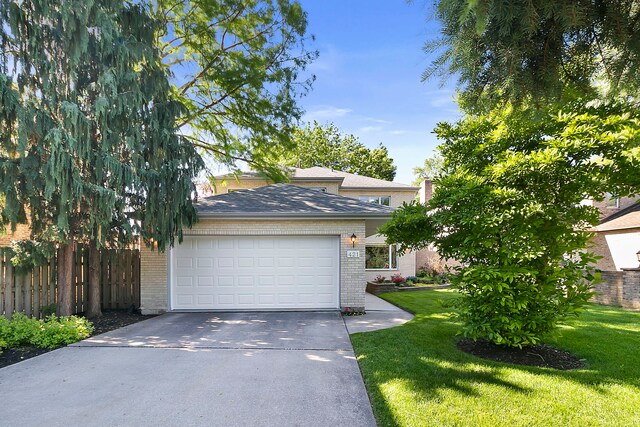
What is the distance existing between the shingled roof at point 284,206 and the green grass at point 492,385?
11.9 ft

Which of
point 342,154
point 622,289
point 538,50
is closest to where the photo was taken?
point 538,50

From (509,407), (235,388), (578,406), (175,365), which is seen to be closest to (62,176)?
(175,365)

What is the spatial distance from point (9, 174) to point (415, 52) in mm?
6883

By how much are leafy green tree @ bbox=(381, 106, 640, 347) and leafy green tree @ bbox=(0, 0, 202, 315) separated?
18.5ft

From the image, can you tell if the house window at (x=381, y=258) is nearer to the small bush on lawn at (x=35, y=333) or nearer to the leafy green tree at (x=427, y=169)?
the small bush on lawn at (x=35, y=333)

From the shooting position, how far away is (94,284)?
7926 millimetres

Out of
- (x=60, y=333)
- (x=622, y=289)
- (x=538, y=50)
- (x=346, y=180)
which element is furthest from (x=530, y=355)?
(x=346, y=180)

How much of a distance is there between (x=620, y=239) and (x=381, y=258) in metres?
10.0

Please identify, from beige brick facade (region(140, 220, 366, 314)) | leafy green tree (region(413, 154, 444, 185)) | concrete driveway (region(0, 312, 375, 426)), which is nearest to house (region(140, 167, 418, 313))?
beige brick facade (region(140, 220, 366, 314))

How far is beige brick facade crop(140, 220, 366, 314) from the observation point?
8.56 m

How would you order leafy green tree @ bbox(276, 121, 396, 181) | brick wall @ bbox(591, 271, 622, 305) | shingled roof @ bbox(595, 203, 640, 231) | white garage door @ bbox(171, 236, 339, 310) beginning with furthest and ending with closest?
1. leafy green tree @ bbox(276, 121, 396, 181)
2. shingled roof @ bbox(595, 203, 640, 231)
3. brick wall @ bbox(591, 271, 622, 305)
4. white garage door @ bbox(171, 236, 339, 310)

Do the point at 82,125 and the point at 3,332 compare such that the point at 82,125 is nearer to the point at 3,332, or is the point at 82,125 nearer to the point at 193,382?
the point at 3,332

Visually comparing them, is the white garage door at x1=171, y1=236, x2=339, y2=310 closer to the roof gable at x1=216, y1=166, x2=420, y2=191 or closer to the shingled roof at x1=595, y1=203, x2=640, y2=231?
the roof gable at x1=216, y1=166, x2=420, y2=191

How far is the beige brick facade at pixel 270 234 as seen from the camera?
856 cm
